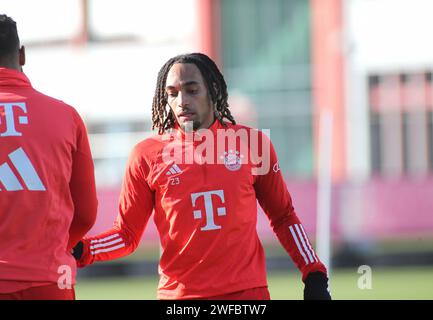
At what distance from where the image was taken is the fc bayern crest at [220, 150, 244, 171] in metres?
5.89

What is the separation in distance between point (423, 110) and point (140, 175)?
2270 cm

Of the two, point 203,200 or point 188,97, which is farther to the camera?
point 188,97

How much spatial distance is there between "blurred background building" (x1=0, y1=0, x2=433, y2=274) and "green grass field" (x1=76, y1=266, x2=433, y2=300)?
5.38 meters

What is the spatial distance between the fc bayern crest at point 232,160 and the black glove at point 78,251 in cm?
87

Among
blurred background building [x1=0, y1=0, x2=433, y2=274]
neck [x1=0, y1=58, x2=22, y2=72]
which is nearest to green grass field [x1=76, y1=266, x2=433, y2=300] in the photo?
blurred background building [x1=0, y1=0, x2=433, y2=274]

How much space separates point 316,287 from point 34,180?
5.32 ft

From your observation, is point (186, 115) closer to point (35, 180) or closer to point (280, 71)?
point (35, 180)

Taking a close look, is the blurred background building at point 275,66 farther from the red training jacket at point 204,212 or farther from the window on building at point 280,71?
the red training jacket at point 204,212

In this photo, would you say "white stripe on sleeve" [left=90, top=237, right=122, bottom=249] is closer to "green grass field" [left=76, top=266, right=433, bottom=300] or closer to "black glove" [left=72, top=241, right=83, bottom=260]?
"black glove" [left=72, top=241, right=83, bottom=260]

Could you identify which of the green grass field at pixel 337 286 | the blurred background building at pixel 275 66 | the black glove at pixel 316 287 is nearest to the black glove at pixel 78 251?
the black glove at pixel 316 287

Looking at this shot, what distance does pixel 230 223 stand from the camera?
5699mm

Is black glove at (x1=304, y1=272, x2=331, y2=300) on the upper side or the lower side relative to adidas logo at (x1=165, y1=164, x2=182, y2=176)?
lower

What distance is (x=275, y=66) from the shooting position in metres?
29.4

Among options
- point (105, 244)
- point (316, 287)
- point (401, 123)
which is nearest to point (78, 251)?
point (105, 244)
